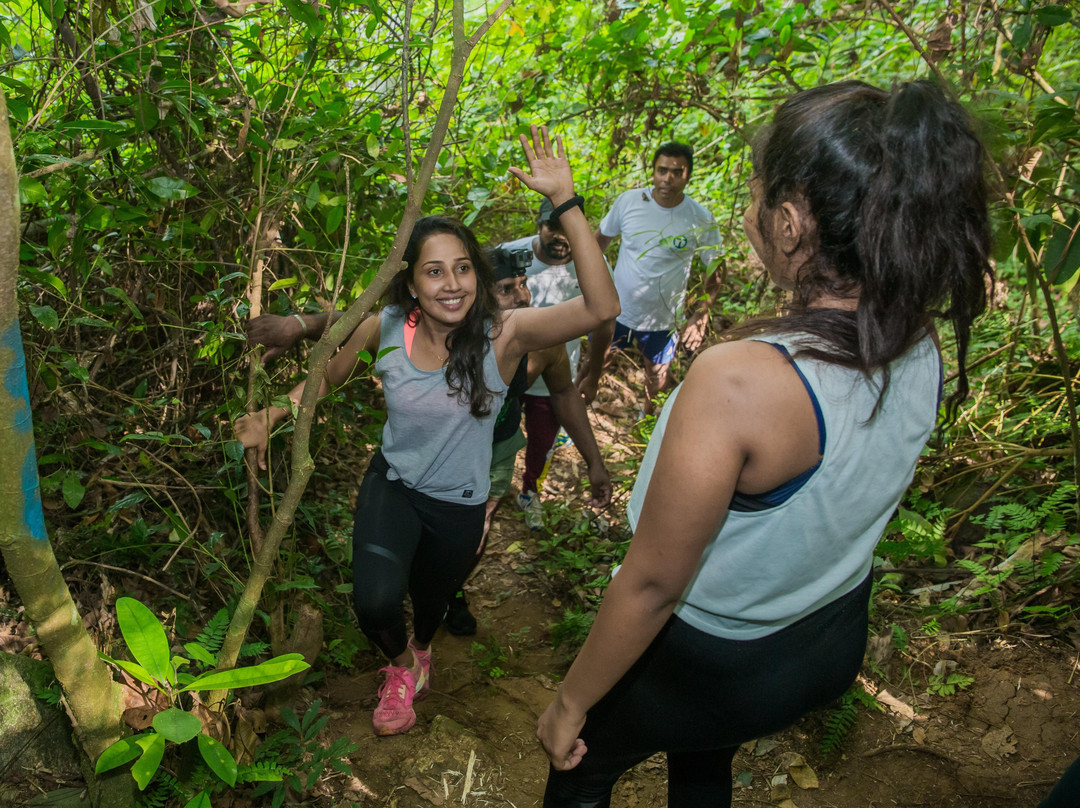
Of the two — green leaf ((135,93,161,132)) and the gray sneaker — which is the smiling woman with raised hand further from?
the gray sneaker

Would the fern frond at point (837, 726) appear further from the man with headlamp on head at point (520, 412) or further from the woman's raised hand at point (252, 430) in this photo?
the woman's raised hand at point (252, 430)

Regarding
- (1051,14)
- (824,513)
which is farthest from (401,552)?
(1051,14)

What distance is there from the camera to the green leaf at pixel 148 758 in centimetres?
140

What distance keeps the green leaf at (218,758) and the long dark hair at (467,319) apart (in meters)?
1.24

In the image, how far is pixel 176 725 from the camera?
1354mm

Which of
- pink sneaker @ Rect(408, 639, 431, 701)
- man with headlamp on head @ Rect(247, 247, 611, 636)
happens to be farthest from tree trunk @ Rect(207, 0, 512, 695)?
man with headlamp on head @ Rect(247, 247, 611, 636)

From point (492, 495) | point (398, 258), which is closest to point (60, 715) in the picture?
point (398, 258)

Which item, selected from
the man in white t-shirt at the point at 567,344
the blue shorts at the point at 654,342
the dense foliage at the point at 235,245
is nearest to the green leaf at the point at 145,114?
the dense foliage at the point at 235,245

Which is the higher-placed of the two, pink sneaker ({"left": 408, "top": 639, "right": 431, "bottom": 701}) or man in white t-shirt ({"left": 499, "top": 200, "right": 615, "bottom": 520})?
man in white t-shirt ({"left": 499, "top": 200, "right": 615, "bottom": 520})

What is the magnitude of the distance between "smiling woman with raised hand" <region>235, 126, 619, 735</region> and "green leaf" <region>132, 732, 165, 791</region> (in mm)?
924

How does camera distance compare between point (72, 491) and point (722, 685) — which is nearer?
point (722, 685)

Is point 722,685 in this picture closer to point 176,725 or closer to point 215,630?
point 176,725

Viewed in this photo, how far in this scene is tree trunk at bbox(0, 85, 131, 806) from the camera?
3.79 ft

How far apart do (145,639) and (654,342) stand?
4557 millimetres
